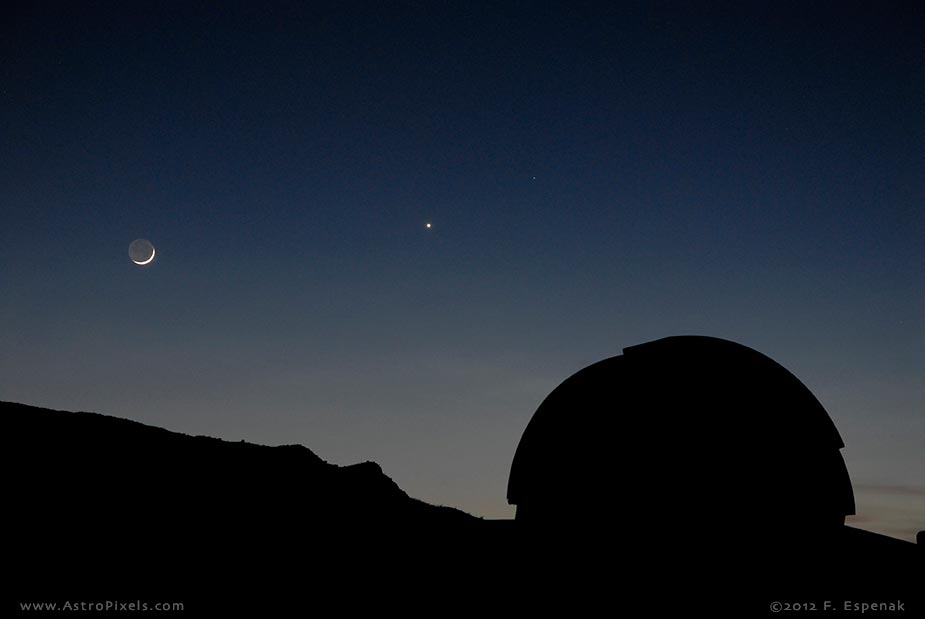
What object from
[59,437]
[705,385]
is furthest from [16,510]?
[705,385]

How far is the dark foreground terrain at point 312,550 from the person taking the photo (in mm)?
8594

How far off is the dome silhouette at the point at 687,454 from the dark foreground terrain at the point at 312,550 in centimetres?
25

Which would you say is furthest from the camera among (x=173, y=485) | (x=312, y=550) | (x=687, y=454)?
(x=173, y=485)

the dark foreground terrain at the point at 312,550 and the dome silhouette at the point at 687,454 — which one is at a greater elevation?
the dome silhouette at the point at 687,454

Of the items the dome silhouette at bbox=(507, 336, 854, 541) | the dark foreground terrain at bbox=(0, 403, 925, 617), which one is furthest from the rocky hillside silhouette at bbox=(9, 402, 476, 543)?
the dome silhouette at bbox=(507, 336, 854, 541)

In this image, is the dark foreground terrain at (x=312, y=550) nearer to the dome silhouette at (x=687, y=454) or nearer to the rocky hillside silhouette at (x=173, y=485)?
the rocky hillside silhouette at (x=173, y=485)

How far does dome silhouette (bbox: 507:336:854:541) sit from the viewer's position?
8656 millimetres

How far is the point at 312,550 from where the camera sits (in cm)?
1517

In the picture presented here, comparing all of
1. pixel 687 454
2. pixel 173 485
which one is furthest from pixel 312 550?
pixel 687 454

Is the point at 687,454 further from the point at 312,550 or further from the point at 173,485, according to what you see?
the point at 173,485

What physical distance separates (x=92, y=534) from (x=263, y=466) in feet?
27.5

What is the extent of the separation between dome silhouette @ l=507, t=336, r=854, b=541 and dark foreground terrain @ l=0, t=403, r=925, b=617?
0.25 m

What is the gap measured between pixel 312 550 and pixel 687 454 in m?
10.2

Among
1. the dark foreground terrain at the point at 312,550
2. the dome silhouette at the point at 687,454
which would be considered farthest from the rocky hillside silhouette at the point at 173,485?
the dome silhouette at the point at 687,454
